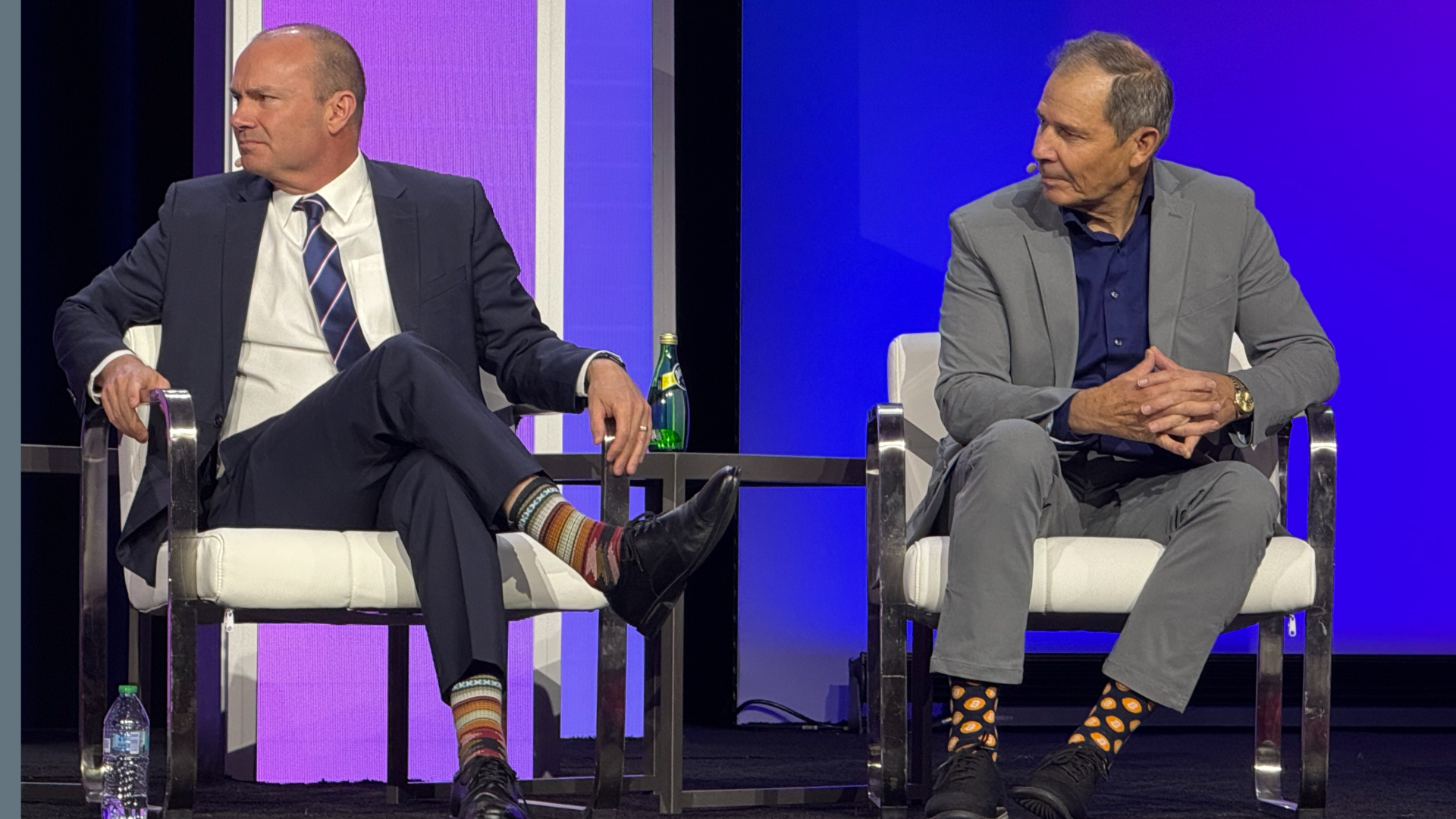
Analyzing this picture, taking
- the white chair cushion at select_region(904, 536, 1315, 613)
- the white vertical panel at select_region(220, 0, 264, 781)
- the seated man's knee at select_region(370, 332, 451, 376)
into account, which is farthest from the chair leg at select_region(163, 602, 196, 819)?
the white chair cushion at select_region(904, 536, 1315, 613)

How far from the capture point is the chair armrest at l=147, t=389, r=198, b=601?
2205mm

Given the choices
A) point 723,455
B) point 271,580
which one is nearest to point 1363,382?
point 723,455

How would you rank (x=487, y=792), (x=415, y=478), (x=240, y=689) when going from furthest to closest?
1. (x=240, y=689)
2. (x=415, y=478)
3. (x=487, y=792)

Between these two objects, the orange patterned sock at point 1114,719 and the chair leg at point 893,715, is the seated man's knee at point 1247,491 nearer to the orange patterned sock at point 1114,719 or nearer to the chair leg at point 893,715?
the orange patterned sock at point 1114,719

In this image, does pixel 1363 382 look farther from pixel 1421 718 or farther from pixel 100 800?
pixel 100 800

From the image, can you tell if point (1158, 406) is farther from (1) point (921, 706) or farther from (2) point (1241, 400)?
(1) point (921, 706)

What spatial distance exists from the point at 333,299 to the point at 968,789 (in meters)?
1.29

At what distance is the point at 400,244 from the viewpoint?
2.70m

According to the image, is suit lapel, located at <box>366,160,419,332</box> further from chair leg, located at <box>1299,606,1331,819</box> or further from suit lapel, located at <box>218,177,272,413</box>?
chair leg, located at <box>1299,606,1331,819</box>

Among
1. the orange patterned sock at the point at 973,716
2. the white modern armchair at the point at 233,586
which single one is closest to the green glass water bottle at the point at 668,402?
the white modern armchair at the point at 233,586

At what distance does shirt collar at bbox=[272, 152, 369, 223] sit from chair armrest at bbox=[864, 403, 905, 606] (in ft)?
3.21

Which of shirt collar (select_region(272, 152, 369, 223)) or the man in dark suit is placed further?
shirt collar (select_region(272, 152, 369, 223))

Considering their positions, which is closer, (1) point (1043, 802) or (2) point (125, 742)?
(1) point (1043, 802)

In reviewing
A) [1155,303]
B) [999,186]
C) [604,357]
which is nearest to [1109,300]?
[1155,303]
